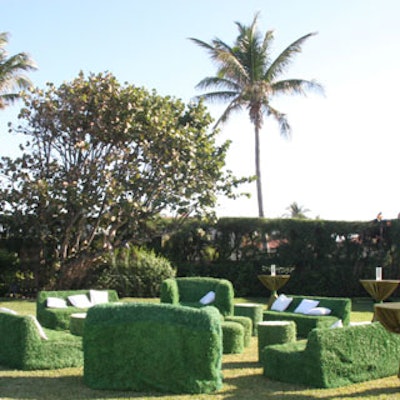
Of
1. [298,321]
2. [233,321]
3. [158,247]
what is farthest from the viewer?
[158,247]

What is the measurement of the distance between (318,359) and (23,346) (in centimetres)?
387

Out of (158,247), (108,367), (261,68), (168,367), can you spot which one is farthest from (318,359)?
(261,68)

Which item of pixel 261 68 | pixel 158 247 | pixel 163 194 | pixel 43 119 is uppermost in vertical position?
pixel 261 68

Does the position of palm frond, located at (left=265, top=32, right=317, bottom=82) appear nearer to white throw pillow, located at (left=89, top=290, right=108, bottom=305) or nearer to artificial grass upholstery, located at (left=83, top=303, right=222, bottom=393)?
white throw pillow, located at (left=89, top=290, right=108, bottom=305)

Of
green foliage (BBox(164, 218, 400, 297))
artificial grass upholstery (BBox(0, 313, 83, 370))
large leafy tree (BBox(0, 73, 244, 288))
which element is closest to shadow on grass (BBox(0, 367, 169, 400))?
artificial grass upholstery (BBox(0, 313, 83, 370))

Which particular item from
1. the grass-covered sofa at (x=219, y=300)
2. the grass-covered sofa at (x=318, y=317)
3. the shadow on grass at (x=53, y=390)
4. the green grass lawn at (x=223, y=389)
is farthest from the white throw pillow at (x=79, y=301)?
the shadow on grass at (x=53, y=390)

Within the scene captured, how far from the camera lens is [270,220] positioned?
68.9 feet

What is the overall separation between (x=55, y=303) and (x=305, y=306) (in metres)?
5.08

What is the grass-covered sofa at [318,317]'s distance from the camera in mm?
10656

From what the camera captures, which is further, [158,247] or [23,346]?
[158,247]

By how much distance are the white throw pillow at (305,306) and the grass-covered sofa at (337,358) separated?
4.03 metres

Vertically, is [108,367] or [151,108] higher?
[151,108]

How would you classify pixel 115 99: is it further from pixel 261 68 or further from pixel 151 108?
pixel 261 68

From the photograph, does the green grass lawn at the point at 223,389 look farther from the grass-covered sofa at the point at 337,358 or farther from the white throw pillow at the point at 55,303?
the white throw pillow at the point at 55,303
